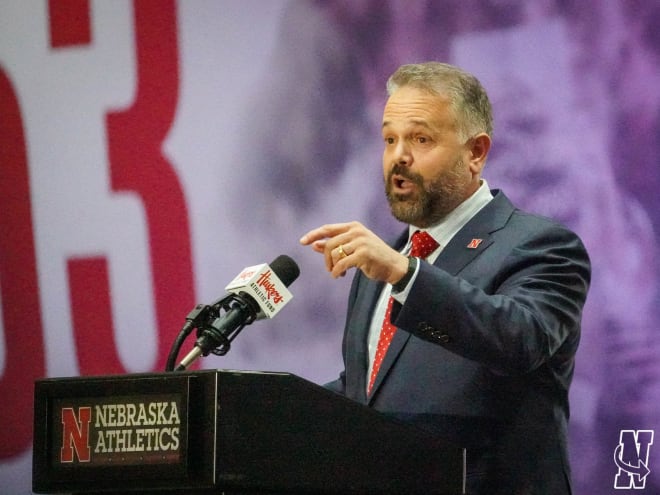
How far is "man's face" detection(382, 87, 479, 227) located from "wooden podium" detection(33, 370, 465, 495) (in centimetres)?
81

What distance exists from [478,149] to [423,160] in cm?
19

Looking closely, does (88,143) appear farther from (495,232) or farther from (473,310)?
(473,310)

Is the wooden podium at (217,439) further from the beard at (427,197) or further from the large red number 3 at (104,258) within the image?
the large red number 3 at (104,258)

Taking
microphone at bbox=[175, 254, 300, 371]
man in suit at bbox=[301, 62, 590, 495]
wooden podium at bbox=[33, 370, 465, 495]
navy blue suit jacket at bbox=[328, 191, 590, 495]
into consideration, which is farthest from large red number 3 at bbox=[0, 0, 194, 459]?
wooden podium at bbox=[33, 370, 465, 495]

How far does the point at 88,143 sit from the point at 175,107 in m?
0.35

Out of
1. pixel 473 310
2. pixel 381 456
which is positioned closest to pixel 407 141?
pixel 473 310

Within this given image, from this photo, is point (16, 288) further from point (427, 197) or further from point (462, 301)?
point (462, 301)

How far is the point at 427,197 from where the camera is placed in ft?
8.20

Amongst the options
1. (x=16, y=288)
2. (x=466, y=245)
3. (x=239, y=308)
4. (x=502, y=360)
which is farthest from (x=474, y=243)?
(x=16, y=288)

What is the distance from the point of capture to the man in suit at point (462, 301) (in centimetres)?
193

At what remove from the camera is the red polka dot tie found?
2.36 m

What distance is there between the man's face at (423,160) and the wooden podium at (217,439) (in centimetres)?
81

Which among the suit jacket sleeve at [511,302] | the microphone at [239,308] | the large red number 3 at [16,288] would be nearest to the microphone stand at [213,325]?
the microphone at [239,308]

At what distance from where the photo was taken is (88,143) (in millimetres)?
3781
